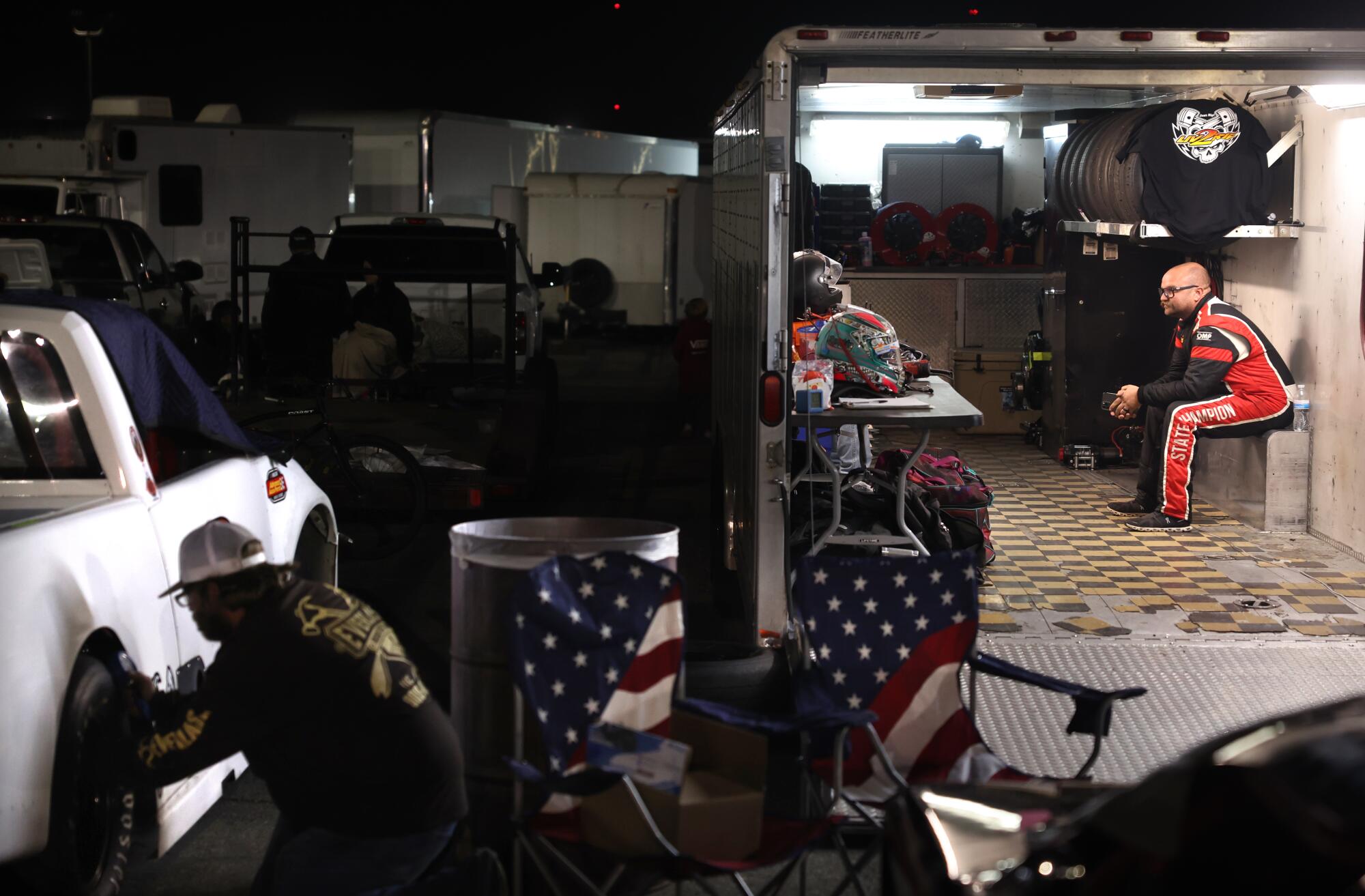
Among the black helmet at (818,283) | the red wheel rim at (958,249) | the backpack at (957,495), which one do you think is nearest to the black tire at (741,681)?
the backpack at (957,495)

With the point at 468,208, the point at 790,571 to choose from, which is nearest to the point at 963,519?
the point at 790,571

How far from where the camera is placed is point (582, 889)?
412 centimetres

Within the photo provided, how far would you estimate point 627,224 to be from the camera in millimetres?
22828

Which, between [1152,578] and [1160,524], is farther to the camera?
[1160,524]

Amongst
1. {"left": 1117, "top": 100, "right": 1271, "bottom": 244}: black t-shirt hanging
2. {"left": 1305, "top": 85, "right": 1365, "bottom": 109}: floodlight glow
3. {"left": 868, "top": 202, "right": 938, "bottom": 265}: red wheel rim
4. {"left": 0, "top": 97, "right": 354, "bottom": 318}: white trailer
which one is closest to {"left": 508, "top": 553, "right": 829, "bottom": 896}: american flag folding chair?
{"left": 1117, "top": 100, "right": 1271, "bottom": 244}: black t-shirt hanging

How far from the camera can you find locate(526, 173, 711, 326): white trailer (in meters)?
22.6

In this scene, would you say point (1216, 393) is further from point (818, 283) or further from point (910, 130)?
point (910, 130)

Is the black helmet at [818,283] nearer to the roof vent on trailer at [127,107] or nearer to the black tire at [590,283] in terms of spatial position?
the roof vent on trailer at [127,107]

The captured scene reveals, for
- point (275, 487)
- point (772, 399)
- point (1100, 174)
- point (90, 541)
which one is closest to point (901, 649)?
point (772, 399)

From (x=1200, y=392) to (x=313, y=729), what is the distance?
7217mm

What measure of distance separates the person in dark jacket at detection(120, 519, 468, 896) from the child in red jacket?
10.3 meters

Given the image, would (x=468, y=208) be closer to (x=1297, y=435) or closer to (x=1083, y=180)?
(x=1083, y=180)

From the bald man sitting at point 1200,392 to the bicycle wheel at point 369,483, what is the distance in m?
4.60

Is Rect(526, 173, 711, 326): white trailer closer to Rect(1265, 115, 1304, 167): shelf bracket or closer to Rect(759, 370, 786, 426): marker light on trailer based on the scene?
Rect(1265, 115, 1304, 167): shelf bracket
